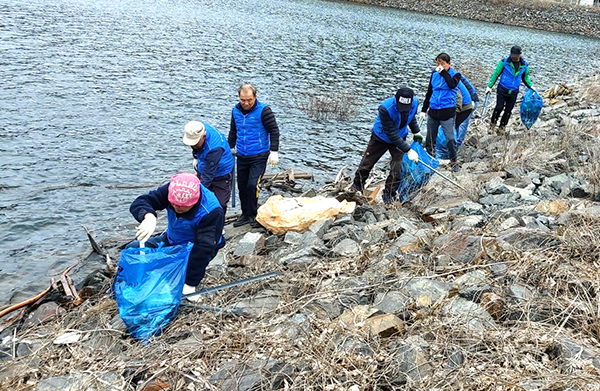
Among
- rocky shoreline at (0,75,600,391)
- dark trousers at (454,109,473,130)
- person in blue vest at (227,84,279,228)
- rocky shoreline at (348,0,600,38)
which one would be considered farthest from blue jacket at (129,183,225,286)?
rocky shoreline at (348,0,600,38)

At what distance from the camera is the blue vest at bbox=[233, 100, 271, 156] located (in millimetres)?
6082

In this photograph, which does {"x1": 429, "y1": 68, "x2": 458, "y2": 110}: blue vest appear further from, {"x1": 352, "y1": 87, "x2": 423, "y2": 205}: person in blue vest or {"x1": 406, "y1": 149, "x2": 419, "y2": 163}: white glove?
{"x1": 406, "y1": 149, "x2": 419, "y2": 163}: white glove

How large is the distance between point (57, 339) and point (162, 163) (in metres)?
5.71

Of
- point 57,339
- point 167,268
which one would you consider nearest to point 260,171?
point 167,268

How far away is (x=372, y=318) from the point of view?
3.61 m

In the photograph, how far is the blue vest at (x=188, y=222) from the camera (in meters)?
3.96

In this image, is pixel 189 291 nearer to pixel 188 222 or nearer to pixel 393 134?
pixel 188 222

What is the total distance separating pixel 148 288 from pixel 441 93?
5535mm

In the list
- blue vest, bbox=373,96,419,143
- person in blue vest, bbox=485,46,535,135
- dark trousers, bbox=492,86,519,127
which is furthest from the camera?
dark trousers, bbox=492,86,519,127

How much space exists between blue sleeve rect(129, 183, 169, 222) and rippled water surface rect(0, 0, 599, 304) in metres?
2.42

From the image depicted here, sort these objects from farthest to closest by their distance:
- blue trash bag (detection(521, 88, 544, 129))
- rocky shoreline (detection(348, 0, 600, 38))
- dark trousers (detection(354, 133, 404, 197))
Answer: rocky shoreline (detection(348, 0, 600, 38))
blue trash bag (detection(521, 88, 544, 129))
dark trousers (detection(354, 133, 404, 197))

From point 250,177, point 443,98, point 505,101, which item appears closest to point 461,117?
point 443,98

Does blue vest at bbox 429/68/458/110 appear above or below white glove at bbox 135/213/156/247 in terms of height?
above

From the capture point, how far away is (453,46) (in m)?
26.9
